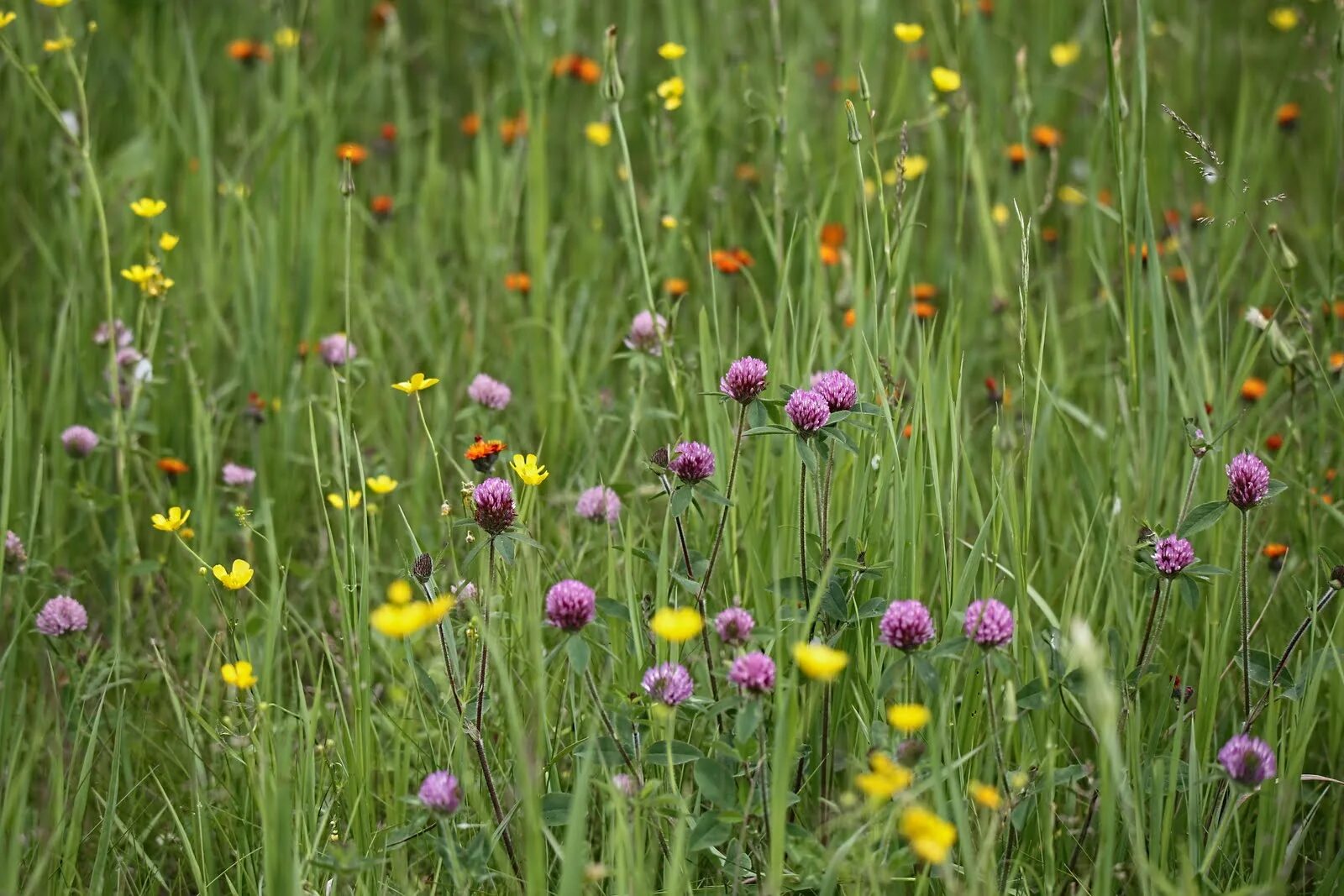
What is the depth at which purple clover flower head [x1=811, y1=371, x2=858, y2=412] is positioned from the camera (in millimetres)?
1466

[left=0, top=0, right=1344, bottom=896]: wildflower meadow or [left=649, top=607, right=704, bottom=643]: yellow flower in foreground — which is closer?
[left=649, top=607, right=704, bottom=643]: yellow flower in foreground

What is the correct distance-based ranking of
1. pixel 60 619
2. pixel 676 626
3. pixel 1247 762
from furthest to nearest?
1. pixel 60 619
2. pixel 1247 762
3. pixel 676 626

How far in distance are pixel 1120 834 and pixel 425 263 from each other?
1965 millimetres

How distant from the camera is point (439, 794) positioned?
4.17 ft

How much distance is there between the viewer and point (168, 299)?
257cm

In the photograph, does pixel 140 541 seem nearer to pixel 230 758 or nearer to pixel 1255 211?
pixel 230 758

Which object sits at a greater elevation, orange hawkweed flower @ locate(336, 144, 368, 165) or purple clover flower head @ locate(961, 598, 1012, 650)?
orange hawkweed flower @ locate(336, 144, 368, 165)

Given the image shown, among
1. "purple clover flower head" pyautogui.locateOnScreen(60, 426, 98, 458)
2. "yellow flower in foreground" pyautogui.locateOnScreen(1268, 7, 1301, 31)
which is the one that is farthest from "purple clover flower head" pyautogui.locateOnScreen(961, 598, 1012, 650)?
"yellow flower in foreground" pyautogui.locateOnScreen(1268, 7, 1301, 31)

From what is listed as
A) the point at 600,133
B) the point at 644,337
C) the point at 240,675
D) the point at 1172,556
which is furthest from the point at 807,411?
the point at 600,133

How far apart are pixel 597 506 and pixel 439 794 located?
2.06ft

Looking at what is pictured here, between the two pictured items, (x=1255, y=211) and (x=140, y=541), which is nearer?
(x=140, y=541)

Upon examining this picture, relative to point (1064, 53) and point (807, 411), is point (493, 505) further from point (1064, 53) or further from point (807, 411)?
point (1064, 53)

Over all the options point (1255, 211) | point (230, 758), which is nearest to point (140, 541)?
point (230, 758)

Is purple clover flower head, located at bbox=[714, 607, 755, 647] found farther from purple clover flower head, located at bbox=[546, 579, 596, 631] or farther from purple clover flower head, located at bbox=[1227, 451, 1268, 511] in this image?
purple clover flower head, located at bbox=[1227, 451, 1268, 511]
